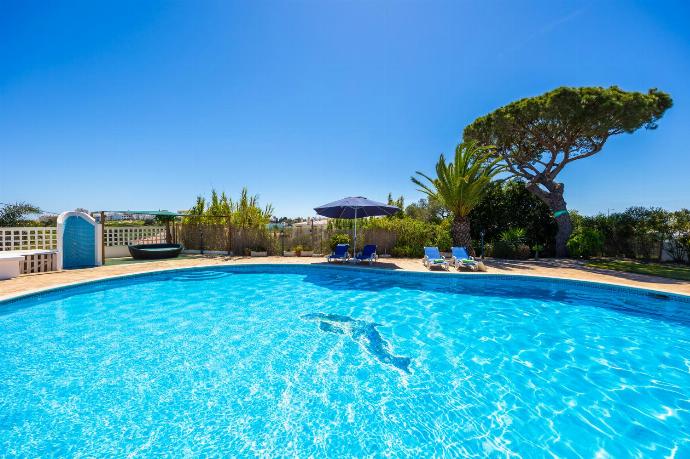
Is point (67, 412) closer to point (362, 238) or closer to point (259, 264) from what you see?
point (259, 264)

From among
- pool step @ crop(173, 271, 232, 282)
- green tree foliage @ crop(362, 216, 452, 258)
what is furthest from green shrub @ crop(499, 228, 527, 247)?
pool step @ crop(173, 271, 232, 282)

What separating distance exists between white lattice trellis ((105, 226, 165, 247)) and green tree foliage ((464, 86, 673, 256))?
18618 mm

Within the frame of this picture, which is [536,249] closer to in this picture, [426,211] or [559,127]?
[559,127]

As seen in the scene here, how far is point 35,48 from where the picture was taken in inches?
412

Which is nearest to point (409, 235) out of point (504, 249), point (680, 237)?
point (504, 249)

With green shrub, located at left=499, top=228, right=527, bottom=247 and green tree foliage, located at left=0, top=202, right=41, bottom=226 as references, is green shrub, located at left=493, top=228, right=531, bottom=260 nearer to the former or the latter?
green shrub, located at left=499, top=228, right=527, bottom=247

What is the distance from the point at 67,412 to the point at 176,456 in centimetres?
170

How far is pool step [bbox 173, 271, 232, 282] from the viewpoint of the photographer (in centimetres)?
1055

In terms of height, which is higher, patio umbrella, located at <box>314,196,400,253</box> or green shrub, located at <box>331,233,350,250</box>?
patio umbrella, located at <box>314,196,400,253</box>

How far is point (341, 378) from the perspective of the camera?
164 inches

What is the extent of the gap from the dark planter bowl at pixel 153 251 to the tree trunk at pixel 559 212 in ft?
63.0

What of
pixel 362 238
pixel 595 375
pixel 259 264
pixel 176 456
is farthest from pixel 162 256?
pixel 595 375

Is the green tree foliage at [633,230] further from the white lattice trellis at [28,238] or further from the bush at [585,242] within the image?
the white lattice trellis at [28,238]

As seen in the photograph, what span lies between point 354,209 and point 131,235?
1150 centimetres
